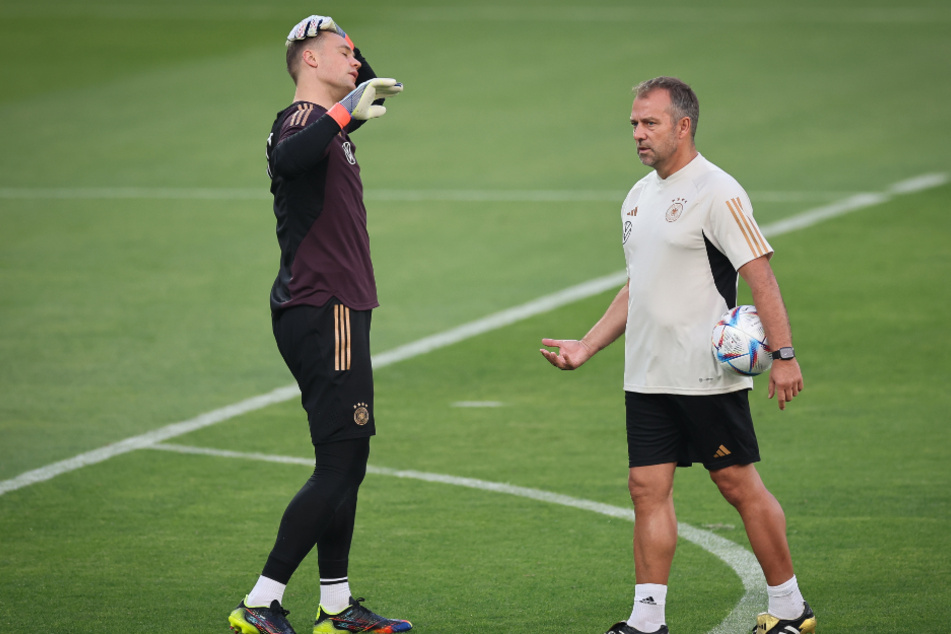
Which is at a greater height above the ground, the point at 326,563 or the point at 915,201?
the point at 915,201

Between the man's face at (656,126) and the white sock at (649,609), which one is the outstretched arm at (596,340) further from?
the white sock at (649,609)

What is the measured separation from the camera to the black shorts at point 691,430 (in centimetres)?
580

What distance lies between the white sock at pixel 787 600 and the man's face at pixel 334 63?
104 inches

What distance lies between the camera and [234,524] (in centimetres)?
768

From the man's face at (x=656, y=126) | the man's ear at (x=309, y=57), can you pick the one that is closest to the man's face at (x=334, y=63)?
the man's ear at (x=309, y=57)

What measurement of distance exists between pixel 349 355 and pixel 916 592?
264cm

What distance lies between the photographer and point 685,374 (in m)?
5.81

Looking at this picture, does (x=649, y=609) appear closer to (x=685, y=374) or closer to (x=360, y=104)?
→ (x=685, y=374)

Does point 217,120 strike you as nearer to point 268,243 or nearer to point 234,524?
point 268,243

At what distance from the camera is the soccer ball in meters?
5.66

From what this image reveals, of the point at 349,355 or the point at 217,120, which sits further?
the point at 217,120

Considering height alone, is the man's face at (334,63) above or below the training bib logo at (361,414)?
above

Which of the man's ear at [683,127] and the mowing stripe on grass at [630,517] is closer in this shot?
the man's ear at [683,127]

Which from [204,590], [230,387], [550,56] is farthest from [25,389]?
[550,56]
